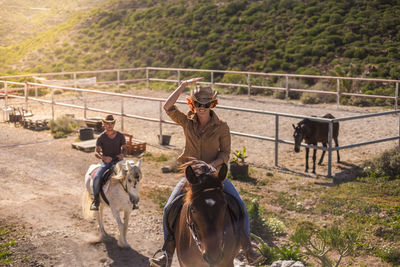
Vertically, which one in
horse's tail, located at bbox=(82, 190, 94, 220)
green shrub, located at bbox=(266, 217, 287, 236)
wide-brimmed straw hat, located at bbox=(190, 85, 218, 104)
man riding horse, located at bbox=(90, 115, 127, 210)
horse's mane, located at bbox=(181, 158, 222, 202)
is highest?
wide-brimmed straw hat, located at bbox=(190, 85, 218, 104)

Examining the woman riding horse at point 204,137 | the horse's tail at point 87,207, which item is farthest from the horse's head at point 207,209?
the horse's tail at point 87,207

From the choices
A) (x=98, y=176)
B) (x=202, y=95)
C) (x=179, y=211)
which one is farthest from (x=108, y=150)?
(x=202, y=95)

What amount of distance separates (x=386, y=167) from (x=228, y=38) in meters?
28.2

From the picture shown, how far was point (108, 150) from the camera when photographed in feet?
23.8

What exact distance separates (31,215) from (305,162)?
19.9 ft

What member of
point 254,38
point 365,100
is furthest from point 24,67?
point 365,100

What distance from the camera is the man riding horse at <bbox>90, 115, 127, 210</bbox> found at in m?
7.08

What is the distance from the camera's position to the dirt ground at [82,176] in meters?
6.86

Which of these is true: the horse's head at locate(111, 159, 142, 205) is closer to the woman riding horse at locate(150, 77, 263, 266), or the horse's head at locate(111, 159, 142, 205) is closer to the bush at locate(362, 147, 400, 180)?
the woman riding horse at locate(150, 77, 263, 266)

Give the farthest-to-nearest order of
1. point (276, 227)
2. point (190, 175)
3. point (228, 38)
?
point (228, 38), point (276, 227), point (190, 175)

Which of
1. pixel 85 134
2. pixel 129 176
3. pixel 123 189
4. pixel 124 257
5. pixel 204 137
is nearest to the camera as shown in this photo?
pixel 204 137

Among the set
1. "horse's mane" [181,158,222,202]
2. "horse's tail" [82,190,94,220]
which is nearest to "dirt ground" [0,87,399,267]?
"horse's tail" [82,190,94,220]

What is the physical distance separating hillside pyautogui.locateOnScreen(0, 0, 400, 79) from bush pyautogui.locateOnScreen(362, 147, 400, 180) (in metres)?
15.6

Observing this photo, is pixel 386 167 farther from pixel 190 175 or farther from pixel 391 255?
pixel 190 175
